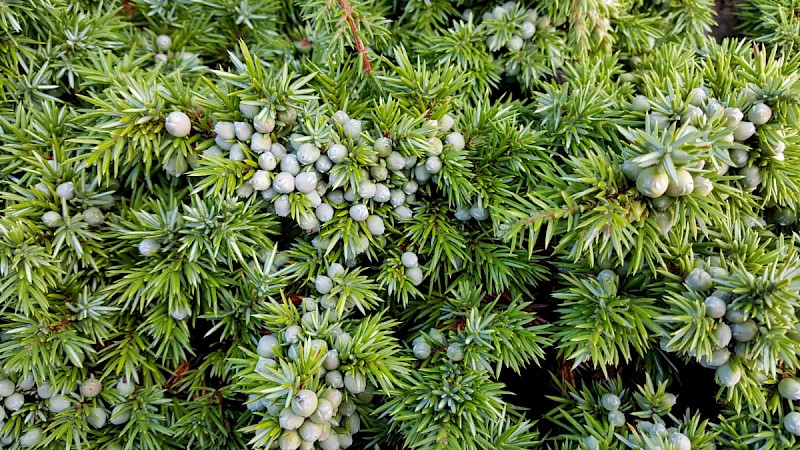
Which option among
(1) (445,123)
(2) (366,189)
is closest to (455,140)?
(1) (445,123)

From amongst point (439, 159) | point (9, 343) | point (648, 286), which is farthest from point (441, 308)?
point (9, 343)

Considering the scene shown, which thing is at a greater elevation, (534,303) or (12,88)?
(12,88)

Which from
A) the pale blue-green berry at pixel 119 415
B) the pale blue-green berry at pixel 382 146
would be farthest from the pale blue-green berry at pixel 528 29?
the pale blue-green berry at pixel 119 415

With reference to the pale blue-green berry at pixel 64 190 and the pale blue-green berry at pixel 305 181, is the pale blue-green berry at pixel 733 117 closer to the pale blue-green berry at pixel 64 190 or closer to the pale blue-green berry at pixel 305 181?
the pale blue-green berry at pixel 305 181

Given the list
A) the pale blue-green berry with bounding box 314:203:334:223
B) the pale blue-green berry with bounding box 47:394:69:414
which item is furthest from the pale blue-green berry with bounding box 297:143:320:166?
the pale blue-green berry with bounding box 47:394:69:414

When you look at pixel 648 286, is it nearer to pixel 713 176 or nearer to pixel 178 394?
pixel 713 176

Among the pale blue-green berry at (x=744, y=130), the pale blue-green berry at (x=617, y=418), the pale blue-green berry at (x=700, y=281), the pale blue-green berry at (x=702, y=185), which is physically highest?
the pale blue-green berry at (x=744, y=130)

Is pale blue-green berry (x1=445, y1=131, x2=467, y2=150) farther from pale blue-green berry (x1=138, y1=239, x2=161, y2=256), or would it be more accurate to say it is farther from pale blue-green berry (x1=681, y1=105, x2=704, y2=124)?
pale blue-green berry (x1=138, y1=239, x2=161, y2=256)
